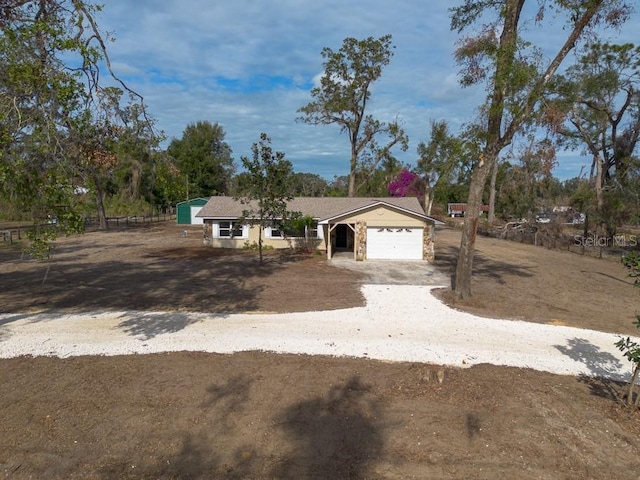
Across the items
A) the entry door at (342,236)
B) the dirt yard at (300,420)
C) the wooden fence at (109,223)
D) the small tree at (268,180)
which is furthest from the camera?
the wooden fence at (109,223)

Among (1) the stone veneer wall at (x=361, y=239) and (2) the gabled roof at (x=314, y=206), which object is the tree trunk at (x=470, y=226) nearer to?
(1) the stone veneer wall at (x=361, y=239)

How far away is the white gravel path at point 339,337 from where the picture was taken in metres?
8.72

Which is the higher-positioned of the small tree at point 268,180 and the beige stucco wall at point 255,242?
the small tree at point 268,180

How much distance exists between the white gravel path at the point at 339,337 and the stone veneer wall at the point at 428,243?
1131 cm

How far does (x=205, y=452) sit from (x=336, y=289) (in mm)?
10679

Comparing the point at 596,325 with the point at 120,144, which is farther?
the point at 596,325

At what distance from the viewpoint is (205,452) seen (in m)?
5.27

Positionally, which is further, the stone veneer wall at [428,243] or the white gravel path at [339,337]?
the stone veneer wall at [428,243]

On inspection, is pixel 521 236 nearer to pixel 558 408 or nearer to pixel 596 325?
pixel 596 325

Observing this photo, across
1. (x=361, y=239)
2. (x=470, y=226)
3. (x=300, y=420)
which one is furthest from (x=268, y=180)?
(x=300, y=420)

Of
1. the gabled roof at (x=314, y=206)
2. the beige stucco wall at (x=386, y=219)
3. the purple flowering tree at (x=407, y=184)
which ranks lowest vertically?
the beige stucco wall at (x=386, y=219)

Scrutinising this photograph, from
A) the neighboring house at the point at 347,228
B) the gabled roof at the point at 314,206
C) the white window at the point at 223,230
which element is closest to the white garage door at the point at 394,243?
the neighboring house at the point at 347,228

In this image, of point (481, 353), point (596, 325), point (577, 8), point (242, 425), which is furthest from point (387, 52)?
point (242, 425)

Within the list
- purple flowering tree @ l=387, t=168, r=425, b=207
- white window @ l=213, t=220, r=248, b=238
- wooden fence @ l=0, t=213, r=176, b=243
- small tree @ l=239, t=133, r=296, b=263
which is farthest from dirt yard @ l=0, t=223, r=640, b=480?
purple flowering tree @ l=387, t=168, r=425, b=207
